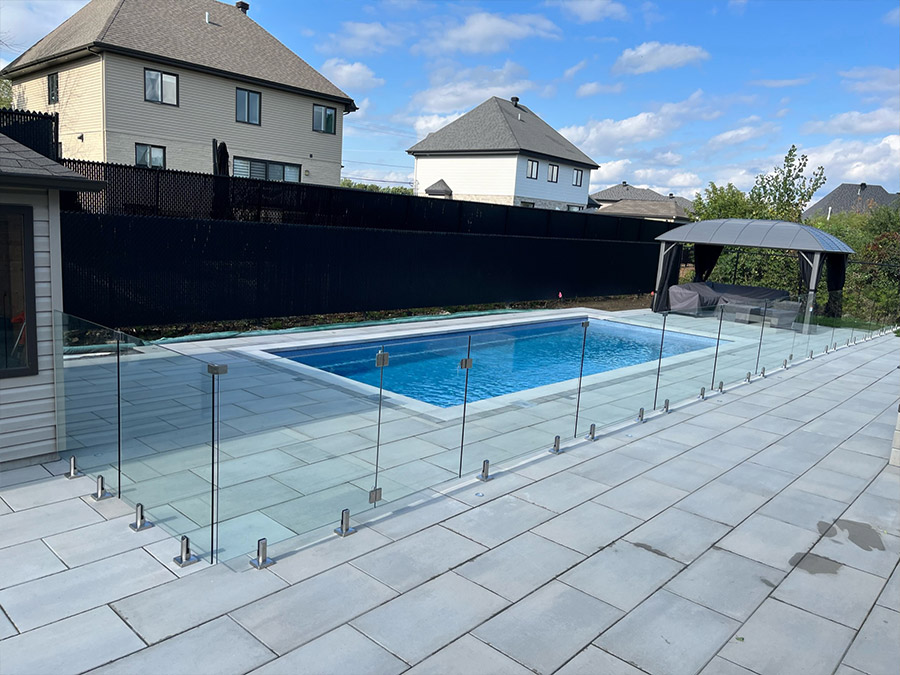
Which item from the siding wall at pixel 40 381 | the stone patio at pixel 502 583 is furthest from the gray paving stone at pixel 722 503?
the siding wall at pixel 40 381

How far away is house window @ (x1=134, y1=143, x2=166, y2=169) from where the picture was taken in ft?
62.3

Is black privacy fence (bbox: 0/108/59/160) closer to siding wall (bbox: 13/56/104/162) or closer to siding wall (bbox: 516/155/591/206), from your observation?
siding wall (bbox: 13/56/104/162)

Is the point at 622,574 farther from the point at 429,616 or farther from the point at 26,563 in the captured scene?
the point at 26,563

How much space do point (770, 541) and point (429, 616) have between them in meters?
2.95

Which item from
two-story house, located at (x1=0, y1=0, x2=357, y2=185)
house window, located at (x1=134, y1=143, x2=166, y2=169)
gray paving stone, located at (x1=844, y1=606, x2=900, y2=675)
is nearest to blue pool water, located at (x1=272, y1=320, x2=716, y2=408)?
gray paving stone, located at (x1=844, y1=606, x2=900, y2=675)

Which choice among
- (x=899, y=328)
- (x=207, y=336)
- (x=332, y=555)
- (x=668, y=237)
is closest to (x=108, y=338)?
(x=332, y=555)

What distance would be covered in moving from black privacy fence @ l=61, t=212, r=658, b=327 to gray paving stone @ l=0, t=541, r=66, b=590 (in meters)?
6.66

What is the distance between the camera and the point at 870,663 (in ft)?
11.9

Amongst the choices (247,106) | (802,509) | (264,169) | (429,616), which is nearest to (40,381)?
(429,616)

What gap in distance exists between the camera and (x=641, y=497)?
5.81 m

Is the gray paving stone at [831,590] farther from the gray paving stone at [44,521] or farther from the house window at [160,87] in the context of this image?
the house window at [160,87]

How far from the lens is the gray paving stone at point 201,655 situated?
10.5 ft

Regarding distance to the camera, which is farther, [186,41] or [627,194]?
[627,194]

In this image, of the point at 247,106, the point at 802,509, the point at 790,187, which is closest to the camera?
the point at 802,509
